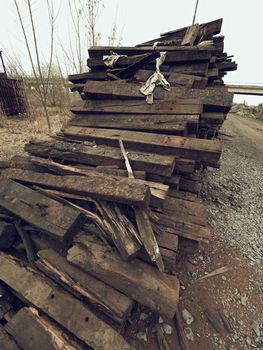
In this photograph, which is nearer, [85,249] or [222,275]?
[85,249]

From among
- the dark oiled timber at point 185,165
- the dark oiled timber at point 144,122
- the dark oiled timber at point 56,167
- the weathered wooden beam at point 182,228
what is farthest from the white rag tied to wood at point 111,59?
the weathered wooden beam at point 182,228

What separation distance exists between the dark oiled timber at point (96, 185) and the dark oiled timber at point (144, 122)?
107 cm

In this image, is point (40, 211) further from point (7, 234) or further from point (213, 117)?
point (213, 117)

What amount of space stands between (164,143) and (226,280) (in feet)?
5.99

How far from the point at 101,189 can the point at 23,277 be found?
1104mm

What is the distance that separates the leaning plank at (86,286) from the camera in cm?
172

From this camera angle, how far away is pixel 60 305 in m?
1.77

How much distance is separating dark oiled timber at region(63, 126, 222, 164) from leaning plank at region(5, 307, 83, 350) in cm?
215

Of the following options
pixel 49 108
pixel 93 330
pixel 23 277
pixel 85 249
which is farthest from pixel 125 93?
pixel 49 108

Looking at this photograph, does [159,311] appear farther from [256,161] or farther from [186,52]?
[256,161]

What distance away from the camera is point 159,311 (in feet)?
5.62

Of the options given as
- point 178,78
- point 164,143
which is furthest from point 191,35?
point 164,143

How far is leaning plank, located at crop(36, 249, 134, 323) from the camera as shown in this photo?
1724mm

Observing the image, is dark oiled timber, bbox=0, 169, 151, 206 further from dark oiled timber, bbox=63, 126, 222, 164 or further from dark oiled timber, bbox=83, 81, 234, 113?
dark oiled timber, bbox=83, 81, 234, 113
